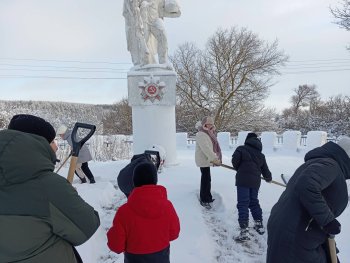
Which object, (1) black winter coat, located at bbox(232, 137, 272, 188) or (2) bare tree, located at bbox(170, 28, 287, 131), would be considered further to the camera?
(2) bare tree, located at bbox(170, 28, 287, 131)

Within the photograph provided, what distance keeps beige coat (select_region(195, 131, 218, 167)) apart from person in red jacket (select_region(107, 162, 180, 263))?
283 centimetres

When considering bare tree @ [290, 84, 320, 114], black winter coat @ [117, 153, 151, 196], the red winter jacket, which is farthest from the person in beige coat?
bare tree @ [290, 84, 320, 114]

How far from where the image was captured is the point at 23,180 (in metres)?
1.61

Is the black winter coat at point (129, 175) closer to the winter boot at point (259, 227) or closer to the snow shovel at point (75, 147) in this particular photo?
the snow shovel at point (75, 147)

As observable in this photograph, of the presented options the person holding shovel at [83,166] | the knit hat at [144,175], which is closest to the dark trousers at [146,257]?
the knit hat at [144,175]

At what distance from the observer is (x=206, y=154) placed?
5.25 meters

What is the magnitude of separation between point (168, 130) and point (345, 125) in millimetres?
14477

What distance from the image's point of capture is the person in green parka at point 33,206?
5.25 ft

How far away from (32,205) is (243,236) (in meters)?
3.44

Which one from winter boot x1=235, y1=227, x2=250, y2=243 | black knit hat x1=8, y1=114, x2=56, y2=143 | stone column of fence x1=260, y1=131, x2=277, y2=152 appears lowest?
winter boot x1=235, y1=227, x2=250, y2=243

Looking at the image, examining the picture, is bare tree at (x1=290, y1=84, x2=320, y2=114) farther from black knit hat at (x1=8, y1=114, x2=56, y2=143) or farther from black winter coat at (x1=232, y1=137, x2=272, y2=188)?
black knit hat at (x1=8, y1=114, x2=56, y2=143)

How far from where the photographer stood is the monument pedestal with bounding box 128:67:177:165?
8586mm

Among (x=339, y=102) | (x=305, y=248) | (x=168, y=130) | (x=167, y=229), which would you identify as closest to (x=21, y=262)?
(x=167, y=229)

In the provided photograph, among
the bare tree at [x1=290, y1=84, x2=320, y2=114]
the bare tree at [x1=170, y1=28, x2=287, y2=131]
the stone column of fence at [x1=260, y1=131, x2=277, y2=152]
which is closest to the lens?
the stone column of fence at [x1=260, y1=131, x2=277, y2=152]
